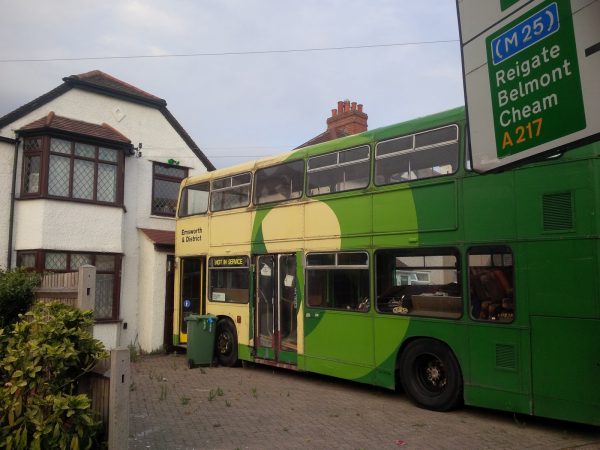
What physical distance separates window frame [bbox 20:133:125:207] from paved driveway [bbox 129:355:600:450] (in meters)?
5.77

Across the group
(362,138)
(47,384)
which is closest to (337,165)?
(362,138)

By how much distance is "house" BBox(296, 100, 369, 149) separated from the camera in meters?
21.2

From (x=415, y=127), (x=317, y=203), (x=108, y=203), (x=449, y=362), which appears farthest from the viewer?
(x=108, y=203)

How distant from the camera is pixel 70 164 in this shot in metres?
13.4

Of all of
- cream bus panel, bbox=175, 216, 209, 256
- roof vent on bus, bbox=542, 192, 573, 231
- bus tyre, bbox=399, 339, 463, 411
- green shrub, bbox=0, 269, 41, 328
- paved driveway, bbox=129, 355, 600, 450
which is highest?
cream bus panel, bbox=175, 216, 209, 256

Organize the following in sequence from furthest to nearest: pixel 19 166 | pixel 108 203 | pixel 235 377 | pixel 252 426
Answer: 1. pixel 108 203
2. pixel 19 166
3. pixel 235 377
4. pixel 252 426

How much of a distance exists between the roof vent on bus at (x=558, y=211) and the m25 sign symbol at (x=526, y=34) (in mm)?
3541

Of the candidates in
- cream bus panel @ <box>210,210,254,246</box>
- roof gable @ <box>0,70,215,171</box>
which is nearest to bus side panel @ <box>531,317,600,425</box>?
cream bus panel @ <box>210,210,254,246</box>

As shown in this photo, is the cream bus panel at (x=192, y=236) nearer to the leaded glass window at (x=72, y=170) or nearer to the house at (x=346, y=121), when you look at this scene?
the leaded glass window at (x=72, y=170)

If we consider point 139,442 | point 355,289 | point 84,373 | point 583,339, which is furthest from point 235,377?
point 583,339

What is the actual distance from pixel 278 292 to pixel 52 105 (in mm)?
8064

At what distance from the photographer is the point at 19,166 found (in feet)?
42.5

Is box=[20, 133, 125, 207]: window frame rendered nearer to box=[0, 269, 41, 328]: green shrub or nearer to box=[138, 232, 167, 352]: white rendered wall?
box=[138, 232, 167, 352]: white rendered wall

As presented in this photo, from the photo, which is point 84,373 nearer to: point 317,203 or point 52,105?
point 317,203
